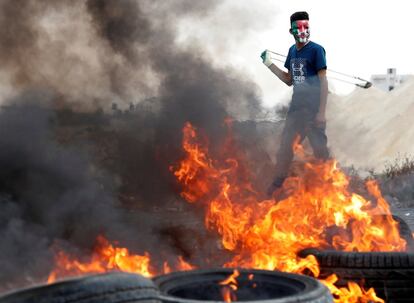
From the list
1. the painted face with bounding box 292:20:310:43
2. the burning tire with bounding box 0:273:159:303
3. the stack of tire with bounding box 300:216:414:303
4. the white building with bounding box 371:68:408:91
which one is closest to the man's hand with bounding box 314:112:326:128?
the painted face with bounding box 292:20:310:43

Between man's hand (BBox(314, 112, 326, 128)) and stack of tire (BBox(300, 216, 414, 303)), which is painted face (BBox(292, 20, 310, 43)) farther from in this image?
stack of tire (BBox(300, 216, 414, 303))

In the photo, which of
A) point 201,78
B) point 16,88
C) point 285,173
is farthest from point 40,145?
point 201,78

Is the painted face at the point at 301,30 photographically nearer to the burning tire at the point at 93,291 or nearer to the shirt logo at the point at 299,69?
the shirt logo at the point at 299,69

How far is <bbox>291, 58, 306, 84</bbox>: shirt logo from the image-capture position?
7.16 meters

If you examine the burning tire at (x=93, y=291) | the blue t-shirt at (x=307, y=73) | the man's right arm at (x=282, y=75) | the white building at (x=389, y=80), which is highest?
the white building at (x=389, y=80)

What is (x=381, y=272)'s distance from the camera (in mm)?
4359

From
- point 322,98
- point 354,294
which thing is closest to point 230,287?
point 354,294

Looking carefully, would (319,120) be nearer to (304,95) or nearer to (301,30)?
(304,95)

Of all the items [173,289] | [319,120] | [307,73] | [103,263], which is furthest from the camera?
[307,73]

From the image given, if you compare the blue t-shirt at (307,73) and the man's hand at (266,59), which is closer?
the blue t-shirt at (307,73)

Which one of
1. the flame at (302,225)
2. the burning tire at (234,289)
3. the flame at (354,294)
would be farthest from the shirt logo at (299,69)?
the burning tire at (234,289)

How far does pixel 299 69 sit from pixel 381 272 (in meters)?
3.60

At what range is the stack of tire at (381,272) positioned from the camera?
4320 mm

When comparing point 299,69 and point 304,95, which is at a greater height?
point 299,69
